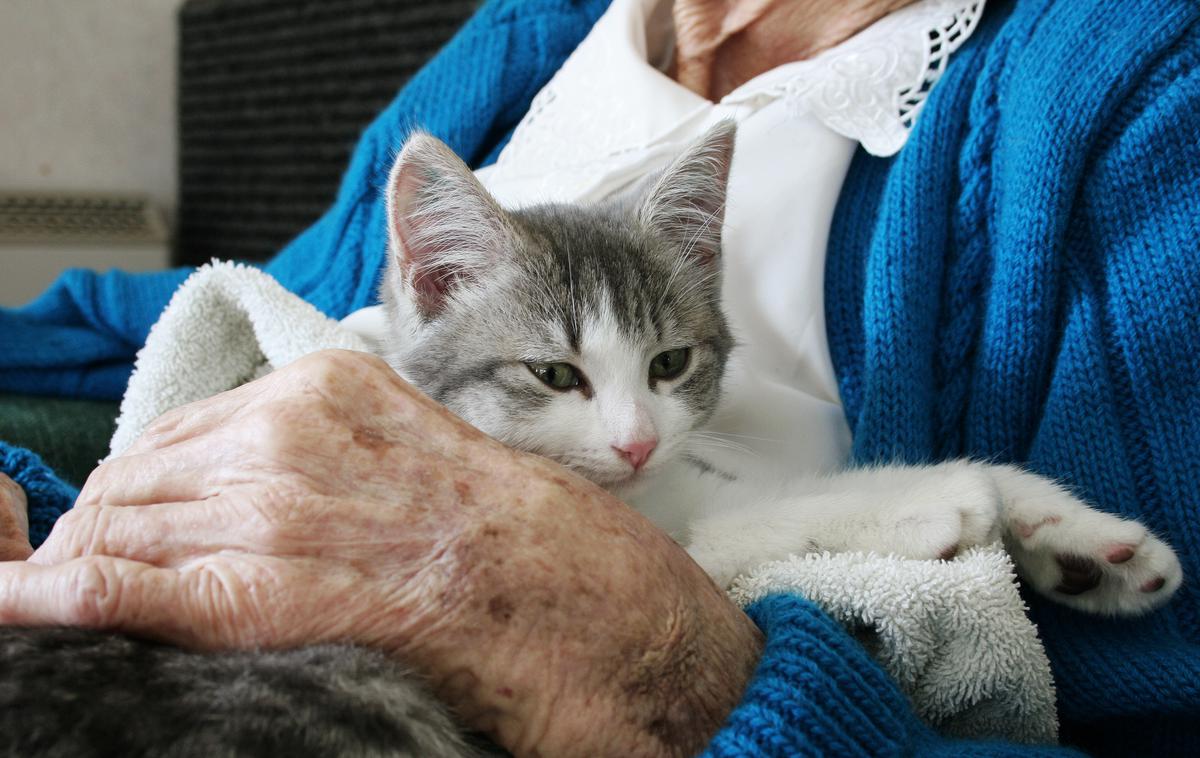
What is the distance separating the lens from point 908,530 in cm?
78

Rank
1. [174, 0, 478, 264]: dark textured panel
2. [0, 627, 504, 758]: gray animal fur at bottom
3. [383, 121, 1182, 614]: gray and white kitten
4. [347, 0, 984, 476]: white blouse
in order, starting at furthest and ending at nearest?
[174, 0, 478, 264]: dark textured panel
[347, 0, 984, 476]: white blouse
[383, 121, 1182, 614]: gray and white kitten
[0, 627, 504, 758]: gray animal fur at bottom

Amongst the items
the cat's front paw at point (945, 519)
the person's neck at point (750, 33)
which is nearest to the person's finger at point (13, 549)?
the cat's front paw at point (945, 519)

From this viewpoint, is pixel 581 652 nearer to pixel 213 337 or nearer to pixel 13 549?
pixel 13 549

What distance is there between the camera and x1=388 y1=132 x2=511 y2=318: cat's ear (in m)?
0.89

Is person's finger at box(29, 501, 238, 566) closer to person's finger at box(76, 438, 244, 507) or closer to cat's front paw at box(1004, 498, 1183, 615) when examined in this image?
person's finger at box(76, 438, 244, 507)

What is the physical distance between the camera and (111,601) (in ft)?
1.81

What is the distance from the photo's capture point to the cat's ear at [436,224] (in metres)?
0.89

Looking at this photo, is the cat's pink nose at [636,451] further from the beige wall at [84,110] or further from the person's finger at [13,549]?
the beige wall at [84,110]

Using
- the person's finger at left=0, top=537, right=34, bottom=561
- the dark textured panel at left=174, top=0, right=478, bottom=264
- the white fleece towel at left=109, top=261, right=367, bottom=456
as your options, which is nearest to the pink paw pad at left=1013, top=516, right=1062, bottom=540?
the white fleece towel at left=109, top=261, right=367, bottom=456

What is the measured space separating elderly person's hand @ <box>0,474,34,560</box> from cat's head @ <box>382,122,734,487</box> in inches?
14.4

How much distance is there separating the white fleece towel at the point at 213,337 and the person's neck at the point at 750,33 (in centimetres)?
65

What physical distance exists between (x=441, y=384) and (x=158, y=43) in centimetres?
225

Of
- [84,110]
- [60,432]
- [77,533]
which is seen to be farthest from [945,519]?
[84,110]

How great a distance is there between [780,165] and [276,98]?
1711 mm
